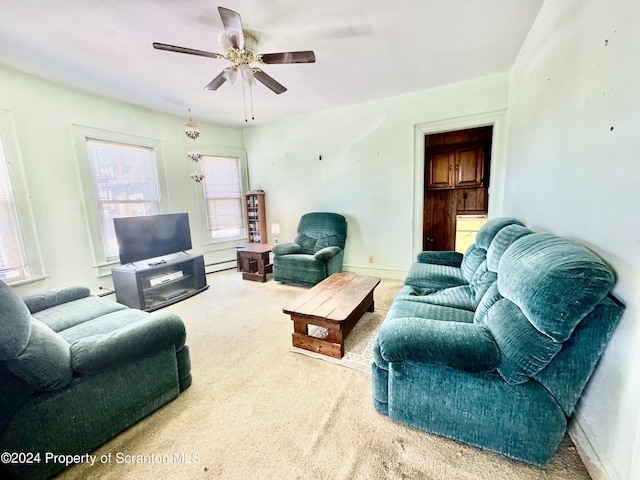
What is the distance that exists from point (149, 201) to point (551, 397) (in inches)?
184

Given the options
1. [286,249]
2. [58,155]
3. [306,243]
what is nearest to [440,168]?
[306,243]

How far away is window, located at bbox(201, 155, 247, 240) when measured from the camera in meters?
4.63

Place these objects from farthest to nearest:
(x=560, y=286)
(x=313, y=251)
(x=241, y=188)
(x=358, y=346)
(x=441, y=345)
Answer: (x=241, y=188) < (x=313, y=251) < (x=358, y=346) < (x=441, y=345) < (x=560, y=286)

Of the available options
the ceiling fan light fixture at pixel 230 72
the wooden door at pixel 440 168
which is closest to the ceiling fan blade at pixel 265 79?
the ceiling fan light fixture at pixel 230 72

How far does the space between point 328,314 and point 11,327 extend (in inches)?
63.7

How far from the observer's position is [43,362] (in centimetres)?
112

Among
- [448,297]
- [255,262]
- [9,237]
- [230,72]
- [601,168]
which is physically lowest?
[255,262]

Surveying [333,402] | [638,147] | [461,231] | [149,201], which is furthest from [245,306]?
[461,231]

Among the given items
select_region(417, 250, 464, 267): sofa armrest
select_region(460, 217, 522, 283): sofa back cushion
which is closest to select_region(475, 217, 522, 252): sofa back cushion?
select_region(460, 217, 522, 283): sofa back cushion

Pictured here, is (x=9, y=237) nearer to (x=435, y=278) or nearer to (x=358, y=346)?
(x=358, y=346)

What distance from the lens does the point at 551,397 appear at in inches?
41.7

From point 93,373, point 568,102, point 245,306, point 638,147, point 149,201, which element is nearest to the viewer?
point 638,147

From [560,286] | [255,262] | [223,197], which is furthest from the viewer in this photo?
[223,197]

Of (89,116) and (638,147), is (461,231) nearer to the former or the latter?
(638,147)
